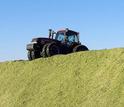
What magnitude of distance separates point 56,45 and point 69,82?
691cm

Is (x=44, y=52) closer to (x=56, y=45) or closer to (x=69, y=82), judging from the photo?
(x=56, y=45)

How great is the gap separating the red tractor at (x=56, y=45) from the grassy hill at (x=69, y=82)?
5.22 ft

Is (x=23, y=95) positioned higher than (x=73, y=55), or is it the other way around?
(x=73, y=55)

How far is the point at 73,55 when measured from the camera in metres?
30.3

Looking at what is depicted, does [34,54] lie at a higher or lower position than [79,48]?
lower

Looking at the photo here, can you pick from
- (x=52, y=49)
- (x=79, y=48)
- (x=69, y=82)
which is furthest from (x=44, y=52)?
(x=69, y=82)

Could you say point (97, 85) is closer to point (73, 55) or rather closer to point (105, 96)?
point (105, 96)

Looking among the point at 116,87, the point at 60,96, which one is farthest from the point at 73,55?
→ the point at 116,87

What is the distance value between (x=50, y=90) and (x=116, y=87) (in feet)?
16.9

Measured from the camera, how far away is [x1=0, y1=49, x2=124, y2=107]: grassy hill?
2512cm

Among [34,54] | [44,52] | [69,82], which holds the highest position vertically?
[44,52]

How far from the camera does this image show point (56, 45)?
113 ft

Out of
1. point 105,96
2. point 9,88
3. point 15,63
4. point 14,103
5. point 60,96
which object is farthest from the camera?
point 15,63

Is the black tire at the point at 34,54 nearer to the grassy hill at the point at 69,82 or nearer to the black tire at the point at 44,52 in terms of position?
the black tire at the point at 44,52
